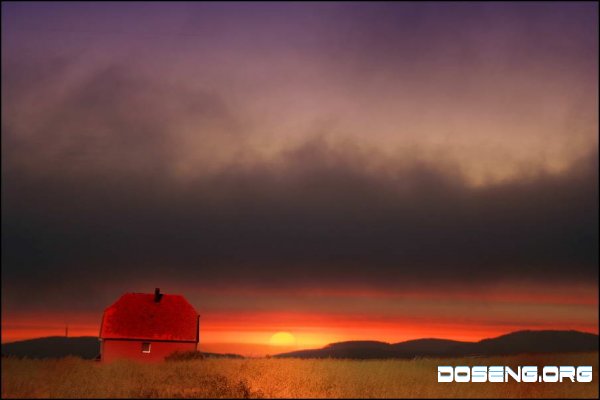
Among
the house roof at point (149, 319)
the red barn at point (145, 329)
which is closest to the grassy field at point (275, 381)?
the red barn at point (145, 329)

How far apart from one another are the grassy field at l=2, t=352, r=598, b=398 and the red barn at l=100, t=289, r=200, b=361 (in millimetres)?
17270

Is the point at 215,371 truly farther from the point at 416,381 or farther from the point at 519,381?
the point at 519,381

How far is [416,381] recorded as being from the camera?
93.9 ft

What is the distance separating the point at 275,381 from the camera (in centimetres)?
2991

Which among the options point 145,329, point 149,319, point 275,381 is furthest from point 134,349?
point 275,381

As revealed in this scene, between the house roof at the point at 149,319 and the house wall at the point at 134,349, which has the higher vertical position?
the house roof at the point at 149,319

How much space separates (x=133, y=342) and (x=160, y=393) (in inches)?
1078

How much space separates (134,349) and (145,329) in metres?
1.92

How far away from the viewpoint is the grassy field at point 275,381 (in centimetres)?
2511

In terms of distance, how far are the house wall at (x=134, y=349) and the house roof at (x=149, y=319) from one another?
0.42m

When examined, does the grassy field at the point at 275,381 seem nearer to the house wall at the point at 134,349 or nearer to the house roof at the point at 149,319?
the house wall at the point at 134,349

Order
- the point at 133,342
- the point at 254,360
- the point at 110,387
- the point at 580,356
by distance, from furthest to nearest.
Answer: the point at 133,342 → the point at 254,360 → the point at 580,356 → the point at 110,387

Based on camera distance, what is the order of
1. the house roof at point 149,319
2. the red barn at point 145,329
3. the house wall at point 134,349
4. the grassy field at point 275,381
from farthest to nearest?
the house roof at point 149,319, the red barn at point 145,329, the house wall at point 134,349, the grassy field at point 275,381

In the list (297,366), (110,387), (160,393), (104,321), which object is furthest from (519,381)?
(104,321)
